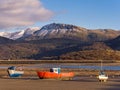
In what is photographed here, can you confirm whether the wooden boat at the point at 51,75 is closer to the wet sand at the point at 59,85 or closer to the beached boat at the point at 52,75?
the beached boat at the point at 52,75

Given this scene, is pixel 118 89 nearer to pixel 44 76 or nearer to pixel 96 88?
pixel 96 88

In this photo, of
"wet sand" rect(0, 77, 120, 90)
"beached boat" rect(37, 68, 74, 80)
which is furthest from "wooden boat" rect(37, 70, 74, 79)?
"wet sand" rect(0, 77, 120, 90)

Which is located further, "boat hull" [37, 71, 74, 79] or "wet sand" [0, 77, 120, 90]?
"boat hull" [37, 71, 74, 79]

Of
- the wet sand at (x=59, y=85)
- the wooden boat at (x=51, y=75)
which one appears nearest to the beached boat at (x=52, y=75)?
the wooden boat at (x=51, y=75)

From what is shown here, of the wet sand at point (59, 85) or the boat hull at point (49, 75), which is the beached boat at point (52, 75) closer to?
the boat hull at point (49, 75)

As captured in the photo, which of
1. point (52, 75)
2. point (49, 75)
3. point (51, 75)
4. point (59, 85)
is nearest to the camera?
point (59, 85)

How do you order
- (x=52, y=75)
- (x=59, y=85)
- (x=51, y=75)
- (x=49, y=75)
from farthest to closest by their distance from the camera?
(x=52, y=75)
(x=51, y=75)
(x=49, y=75)
(x=59, y=85)

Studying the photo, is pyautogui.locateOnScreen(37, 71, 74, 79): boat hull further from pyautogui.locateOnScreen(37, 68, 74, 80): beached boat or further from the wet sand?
the wet sand

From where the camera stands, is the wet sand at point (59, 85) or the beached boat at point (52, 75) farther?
the beached boat at point (52, 75)

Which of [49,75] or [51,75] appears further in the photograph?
[51,75]

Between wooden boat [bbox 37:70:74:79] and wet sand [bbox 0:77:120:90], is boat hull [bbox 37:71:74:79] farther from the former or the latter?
wet sand [bbox 0:77:120:90]

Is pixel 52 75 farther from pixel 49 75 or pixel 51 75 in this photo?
pixel 49 75

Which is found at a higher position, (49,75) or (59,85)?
(49,75)

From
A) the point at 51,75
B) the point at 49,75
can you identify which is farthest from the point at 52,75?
the point at 49,75
